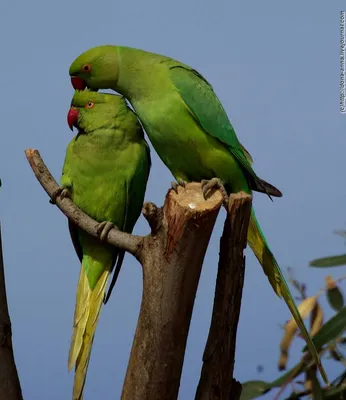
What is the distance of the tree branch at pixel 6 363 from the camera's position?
7.35 ft

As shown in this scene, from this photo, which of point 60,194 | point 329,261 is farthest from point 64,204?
point 329,261

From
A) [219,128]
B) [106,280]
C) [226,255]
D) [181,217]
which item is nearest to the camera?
[181,217]

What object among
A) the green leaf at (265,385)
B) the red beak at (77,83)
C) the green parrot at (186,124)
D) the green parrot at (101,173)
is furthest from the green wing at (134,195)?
the green leaf at (265,385)

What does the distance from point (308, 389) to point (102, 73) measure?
60.1 inches

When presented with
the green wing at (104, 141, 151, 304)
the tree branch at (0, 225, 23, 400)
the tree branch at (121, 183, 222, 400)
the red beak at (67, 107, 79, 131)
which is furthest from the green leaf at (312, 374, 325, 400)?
the red beak at (67, 107, 79, 131)

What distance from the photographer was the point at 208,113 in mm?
2613

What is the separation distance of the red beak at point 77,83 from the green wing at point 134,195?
368mm

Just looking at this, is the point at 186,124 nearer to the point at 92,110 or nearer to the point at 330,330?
the point at 92,110

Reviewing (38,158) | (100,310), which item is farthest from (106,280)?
(38,158)

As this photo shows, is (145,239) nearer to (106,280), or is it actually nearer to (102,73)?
(106,280)

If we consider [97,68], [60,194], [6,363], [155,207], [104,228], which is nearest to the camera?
[155,207]

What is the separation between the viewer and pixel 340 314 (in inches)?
103

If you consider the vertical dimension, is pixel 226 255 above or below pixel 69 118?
below

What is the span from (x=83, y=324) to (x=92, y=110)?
846 mm
